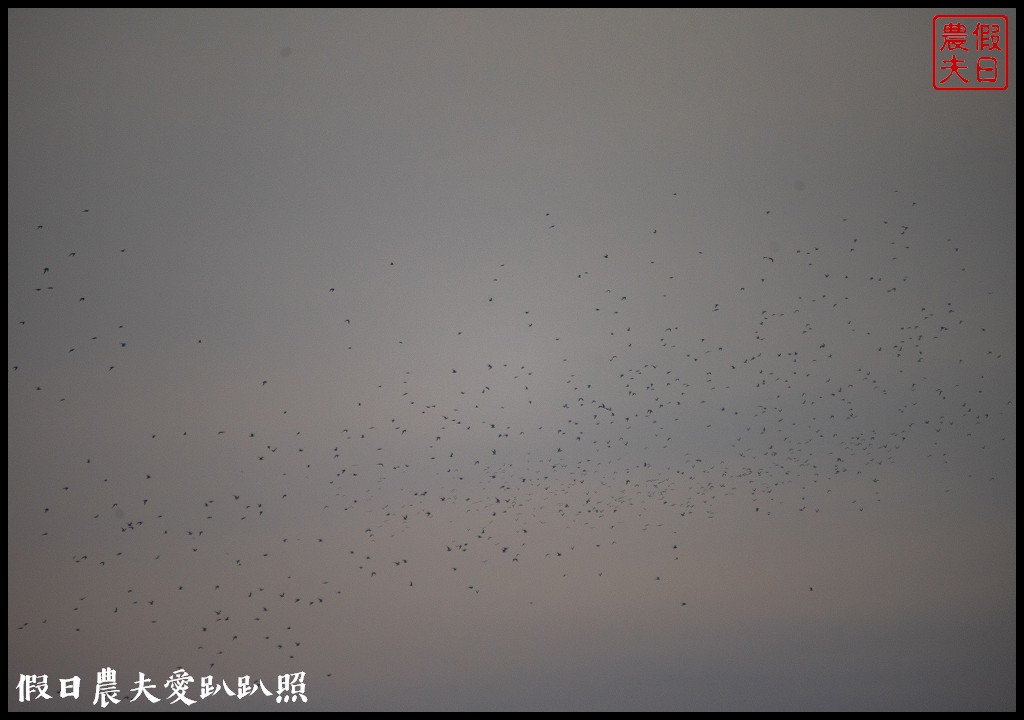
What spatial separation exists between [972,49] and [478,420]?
229 cm

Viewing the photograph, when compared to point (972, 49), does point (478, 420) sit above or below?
below

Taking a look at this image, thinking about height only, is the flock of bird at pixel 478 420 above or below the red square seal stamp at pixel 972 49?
below

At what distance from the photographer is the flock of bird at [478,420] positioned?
223 centimetres

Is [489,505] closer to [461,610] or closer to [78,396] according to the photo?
[461,610]

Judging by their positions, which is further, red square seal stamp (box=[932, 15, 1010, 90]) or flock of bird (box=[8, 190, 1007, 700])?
red square seal stamp (box=[932, 15, 1010, 90])

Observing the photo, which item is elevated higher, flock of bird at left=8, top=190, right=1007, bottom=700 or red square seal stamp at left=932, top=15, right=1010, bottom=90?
red square seal stamp at left=932, top=15, right=1010, bottom=90

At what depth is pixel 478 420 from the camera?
2342mm

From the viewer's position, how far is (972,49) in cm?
245

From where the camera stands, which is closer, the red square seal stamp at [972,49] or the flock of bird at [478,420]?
the flock of bird at [478,420]

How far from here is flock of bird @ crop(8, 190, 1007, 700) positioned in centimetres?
223

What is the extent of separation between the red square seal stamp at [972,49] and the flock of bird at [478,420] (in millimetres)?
523

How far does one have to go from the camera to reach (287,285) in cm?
230

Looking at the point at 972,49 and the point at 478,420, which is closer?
the point at 478,420

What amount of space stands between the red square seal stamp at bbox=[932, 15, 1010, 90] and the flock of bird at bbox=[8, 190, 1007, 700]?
0.52m
